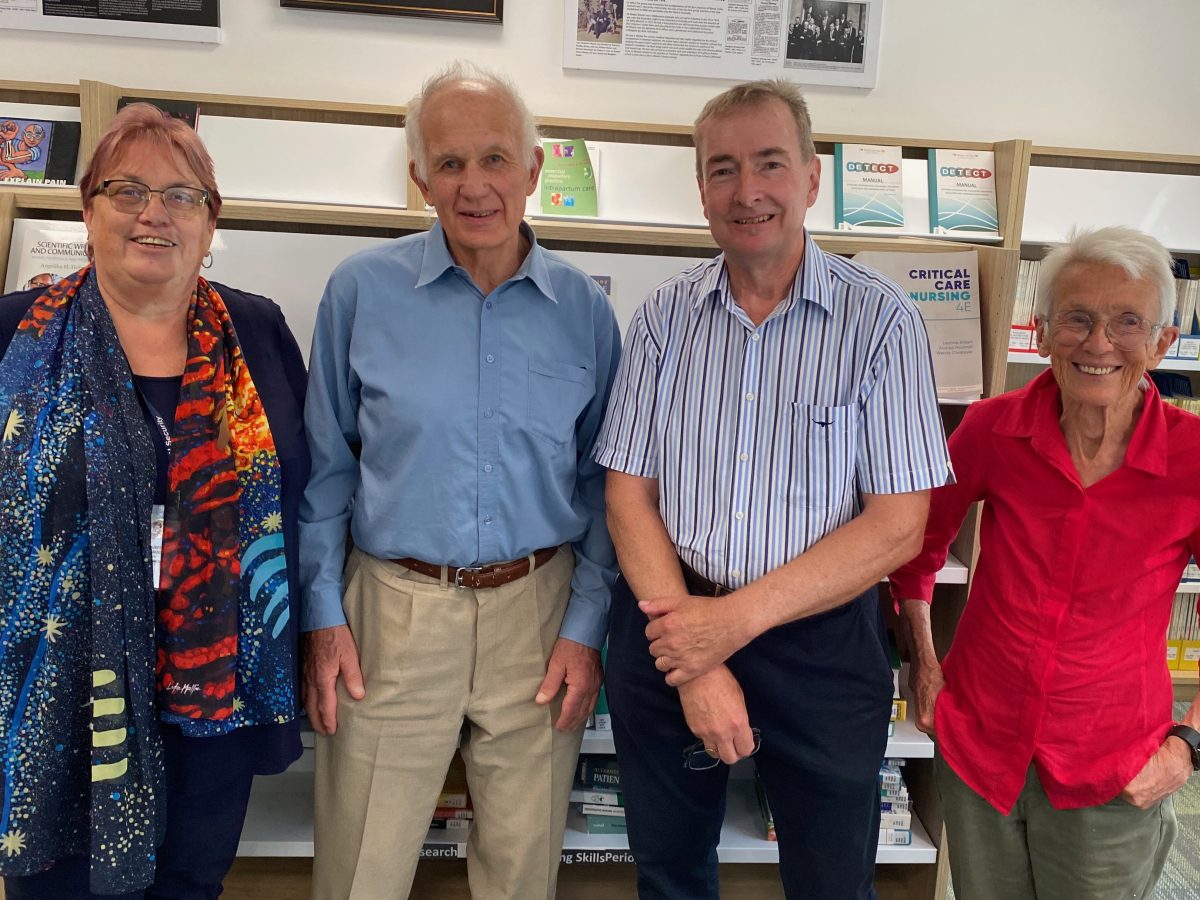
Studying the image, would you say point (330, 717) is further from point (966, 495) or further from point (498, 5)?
point (498, 5)

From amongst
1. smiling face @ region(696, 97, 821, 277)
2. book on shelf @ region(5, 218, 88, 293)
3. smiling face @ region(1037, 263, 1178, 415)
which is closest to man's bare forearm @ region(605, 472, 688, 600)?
smiling face @ region(696, 97, 821, 277)

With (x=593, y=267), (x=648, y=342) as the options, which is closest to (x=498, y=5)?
(x=593, y=267)

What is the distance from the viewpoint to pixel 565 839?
2275 millimetres

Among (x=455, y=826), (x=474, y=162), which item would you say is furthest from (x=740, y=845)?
(x=474, y=162)

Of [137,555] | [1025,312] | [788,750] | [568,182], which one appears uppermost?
[568,182]

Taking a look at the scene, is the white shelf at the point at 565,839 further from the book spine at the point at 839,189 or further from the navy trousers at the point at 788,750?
the book spine at the point at 839,189

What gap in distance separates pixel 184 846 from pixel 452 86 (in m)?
1.49

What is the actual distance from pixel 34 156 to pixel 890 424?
2.82m

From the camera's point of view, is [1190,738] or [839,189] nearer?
[1190,738]

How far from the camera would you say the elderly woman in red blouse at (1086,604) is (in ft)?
4.71

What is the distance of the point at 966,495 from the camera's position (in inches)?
64.7

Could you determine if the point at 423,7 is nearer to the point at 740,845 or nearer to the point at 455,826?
the point at 455,826

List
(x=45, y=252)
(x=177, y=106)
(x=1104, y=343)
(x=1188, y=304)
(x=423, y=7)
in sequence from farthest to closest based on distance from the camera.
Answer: (x=1188, y=304) → (x=423, y=7) → (x=177, y=106) → (x=45, y=252) → (x=1104, y=343)

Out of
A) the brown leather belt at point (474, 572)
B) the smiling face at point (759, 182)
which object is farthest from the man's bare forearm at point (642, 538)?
the smiling face at point (759, 182)
